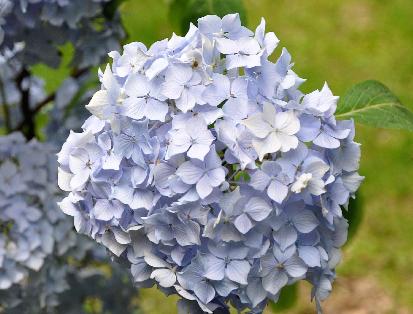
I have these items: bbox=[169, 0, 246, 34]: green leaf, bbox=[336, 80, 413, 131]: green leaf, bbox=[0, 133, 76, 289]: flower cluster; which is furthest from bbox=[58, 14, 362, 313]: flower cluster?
bbox=[0, 133, 76, 289]: flower cluster

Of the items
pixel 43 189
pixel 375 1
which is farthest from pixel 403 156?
pixel 43 189

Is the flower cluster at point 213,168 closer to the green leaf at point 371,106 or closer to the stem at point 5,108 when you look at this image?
the green leaf at point 371,106

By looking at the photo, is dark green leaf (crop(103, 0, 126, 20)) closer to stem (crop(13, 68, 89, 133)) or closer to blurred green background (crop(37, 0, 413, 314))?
stem (crop(13, 68, 89, 133))

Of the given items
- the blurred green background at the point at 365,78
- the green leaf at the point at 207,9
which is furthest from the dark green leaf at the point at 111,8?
the blurred green background at the point at 365,78

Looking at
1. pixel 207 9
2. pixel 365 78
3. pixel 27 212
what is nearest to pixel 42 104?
pixel 27 212

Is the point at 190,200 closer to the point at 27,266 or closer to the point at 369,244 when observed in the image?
the point at 27,266

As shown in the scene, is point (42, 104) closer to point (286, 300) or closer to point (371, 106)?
point (286, 300)
